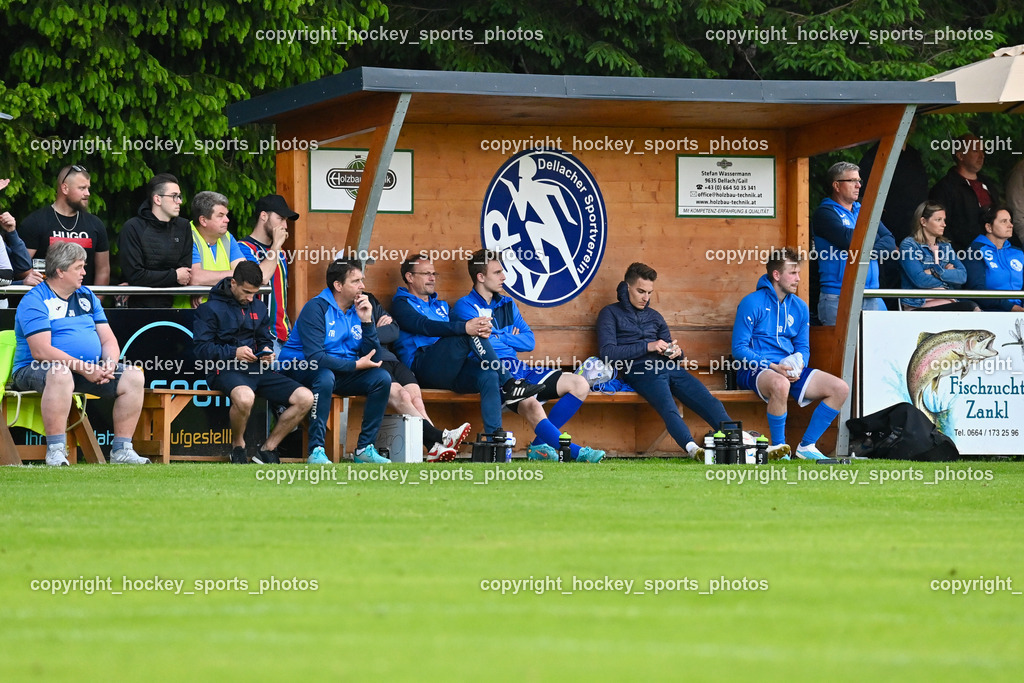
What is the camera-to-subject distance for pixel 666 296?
15.5 m

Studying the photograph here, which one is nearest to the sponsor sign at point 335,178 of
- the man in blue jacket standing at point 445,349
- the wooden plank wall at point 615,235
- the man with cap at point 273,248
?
the wooden plank wall at point 615,235

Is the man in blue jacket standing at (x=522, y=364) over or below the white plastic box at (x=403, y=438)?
over

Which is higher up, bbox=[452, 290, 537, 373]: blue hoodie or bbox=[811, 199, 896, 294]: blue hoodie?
bbox=[811, 199, 896, 294]: blue hoodie

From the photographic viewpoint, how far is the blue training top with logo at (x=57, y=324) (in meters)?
12.1

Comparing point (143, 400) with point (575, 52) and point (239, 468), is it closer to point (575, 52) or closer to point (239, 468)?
point (239, 468)

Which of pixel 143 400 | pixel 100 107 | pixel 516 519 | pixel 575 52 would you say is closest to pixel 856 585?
pixel 516 519

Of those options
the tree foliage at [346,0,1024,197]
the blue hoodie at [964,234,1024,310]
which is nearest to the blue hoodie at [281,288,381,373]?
the blue hoodie at [964,234,1024,310]

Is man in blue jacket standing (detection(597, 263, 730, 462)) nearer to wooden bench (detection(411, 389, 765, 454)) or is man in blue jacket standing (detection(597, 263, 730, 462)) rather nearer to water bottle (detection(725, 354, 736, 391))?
wooden bench (detection(411, 389, 765, 454))

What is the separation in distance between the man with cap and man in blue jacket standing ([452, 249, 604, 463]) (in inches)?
58.2

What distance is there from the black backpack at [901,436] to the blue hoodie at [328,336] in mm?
4345

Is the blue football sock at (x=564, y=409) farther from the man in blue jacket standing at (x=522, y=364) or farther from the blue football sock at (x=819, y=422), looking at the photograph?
the blue football sock at (x=819, y=422)

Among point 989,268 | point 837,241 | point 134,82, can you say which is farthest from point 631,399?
point 134,82

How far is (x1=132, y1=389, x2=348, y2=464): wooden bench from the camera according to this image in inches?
504

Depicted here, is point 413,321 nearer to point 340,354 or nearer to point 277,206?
point 340,354
